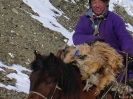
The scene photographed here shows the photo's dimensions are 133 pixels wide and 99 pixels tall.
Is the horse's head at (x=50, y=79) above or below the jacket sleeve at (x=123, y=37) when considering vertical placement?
below

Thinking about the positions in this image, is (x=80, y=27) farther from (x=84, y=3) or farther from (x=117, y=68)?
(x=84, y=3)

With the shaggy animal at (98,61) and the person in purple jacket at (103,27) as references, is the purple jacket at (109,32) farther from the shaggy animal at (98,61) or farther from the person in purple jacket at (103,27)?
the shaggy animal at (98,61)

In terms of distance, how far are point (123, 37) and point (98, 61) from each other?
0.89 meters

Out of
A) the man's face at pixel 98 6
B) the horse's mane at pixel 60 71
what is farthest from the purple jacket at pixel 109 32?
the horse's mane at pixel 60 71

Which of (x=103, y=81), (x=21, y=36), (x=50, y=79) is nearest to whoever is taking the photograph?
(x=50, y=79)

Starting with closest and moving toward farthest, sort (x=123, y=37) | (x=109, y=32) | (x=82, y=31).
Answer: (x=123, y=37) → (x=109, y=32) → (x=82, y=31)

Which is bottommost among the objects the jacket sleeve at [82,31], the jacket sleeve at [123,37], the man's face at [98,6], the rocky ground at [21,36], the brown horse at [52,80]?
the rocky ground at [21,36]

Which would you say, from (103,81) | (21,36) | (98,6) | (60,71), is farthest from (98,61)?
(21,36)

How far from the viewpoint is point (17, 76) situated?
31.5ft

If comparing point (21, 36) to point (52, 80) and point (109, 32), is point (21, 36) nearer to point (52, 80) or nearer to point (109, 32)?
point (109, 32)

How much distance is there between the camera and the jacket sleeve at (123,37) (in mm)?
4603

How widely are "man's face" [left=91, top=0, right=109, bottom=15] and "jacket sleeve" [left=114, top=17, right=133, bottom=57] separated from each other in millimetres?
290

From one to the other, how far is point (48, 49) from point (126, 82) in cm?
880

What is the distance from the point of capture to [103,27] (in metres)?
4.99
